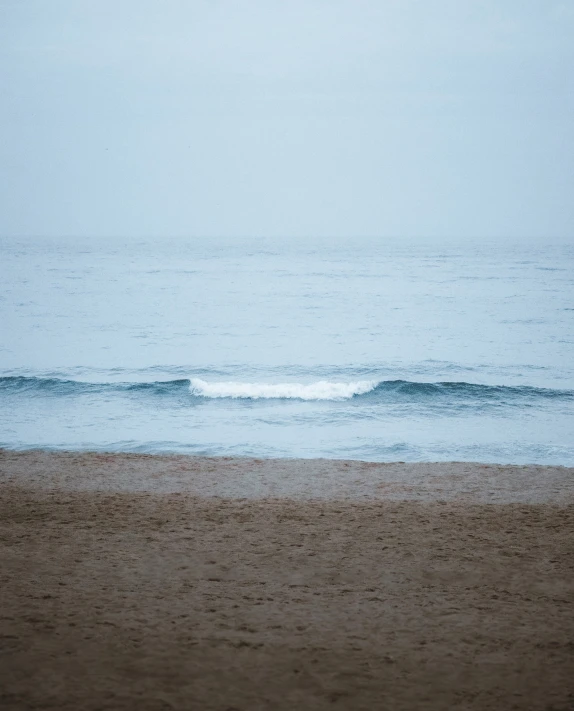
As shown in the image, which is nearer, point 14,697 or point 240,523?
point 14,697

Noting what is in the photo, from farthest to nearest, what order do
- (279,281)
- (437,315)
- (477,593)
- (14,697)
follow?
1. (279,281)
2. (437,315)
3. (477,593)
4. (14,697)

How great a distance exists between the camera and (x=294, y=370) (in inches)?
810

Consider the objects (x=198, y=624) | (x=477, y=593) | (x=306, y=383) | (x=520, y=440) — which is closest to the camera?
(x=198, y=624)

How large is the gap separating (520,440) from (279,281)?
38038mm

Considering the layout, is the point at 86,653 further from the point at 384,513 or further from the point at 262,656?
the point at 384,513

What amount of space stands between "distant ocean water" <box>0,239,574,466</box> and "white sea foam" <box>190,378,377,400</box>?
0.05 meters

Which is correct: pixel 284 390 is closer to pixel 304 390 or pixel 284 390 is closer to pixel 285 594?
pixel 304 390

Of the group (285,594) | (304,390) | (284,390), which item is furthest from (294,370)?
(285,594)

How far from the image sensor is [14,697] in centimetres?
397

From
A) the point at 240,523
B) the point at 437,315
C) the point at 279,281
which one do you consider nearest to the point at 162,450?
the point at 240,523

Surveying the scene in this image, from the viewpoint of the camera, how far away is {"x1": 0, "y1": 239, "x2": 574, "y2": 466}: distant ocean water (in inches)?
520

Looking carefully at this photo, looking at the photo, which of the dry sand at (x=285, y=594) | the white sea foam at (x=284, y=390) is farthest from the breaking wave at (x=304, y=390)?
the dry sand at (x=285, y=594)

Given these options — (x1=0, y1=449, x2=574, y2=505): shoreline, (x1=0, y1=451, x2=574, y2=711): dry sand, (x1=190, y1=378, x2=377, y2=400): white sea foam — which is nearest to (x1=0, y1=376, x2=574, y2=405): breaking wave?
(x1=190, y1=378, x2=377, y2=400): white sea foam

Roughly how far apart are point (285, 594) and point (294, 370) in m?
15.1
